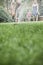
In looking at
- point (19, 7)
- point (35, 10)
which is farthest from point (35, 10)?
point (19, 7)

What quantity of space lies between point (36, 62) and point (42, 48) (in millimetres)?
134

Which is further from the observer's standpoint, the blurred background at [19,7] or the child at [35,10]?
the blurred background at [19,7]

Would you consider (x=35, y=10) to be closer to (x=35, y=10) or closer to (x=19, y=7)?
(x=35, y=10)

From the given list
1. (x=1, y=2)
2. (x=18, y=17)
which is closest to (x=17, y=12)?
(x=18, y=17)

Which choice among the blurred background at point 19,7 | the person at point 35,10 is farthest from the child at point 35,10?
the blurred background at point 19,7

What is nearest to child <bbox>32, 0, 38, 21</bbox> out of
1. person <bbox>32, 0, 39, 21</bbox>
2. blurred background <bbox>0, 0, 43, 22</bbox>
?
person <bbox>32, 0, 39, 21</bbox>

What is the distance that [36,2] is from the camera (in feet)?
47.3

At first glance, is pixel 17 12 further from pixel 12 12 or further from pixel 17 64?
pixel 17 64

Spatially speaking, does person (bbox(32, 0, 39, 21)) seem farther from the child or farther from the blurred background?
the blurred background

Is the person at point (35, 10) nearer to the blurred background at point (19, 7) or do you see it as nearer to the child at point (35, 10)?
the child at point (35, 10)

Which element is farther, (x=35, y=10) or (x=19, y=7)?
(x=19, y=7)

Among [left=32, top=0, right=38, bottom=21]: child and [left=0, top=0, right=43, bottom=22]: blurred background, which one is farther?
[left=0, top=0, right=43, bottom=22]: blurred background

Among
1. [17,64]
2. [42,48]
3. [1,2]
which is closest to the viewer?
[17,64]

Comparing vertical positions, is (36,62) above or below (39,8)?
above
